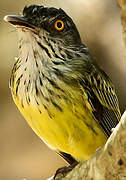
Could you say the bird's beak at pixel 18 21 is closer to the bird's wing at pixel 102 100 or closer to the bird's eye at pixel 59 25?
the bird's eye at pixel 59 25

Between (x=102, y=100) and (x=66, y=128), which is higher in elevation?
(x=66, y=128)

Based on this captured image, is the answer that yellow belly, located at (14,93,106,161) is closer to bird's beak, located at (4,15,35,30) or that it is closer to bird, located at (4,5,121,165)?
bird, located at (4,5,121,165)

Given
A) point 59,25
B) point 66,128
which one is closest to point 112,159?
point 66,128

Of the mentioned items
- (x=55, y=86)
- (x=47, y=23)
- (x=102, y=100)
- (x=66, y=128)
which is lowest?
(x=102, y=100)

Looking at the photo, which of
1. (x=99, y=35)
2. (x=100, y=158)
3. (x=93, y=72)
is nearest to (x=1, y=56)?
(x=99, y=35)

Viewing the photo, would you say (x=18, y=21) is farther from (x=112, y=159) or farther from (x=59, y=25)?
(x=112, y=159)

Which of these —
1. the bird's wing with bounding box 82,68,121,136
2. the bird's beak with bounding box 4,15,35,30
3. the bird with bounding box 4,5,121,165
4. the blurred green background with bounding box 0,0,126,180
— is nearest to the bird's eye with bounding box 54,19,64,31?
the bird with bounding box 4,5,121,165
